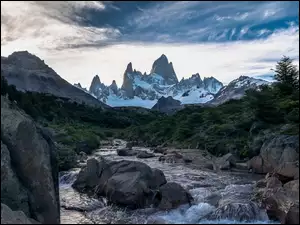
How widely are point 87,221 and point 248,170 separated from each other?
16200 millimetres

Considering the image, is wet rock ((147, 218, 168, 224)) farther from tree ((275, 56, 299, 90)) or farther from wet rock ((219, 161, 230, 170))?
tree ((275, 56, 299, 90))

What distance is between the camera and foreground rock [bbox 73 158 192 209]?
17.7 metres

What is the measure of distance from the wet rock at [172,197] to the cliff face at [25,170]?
6.15 metres

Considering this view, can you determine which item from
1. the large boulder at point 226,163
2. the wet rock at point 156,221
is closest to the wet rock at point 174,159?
the large boulder at point 226,163

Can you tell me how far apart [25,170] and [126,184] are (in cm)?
697

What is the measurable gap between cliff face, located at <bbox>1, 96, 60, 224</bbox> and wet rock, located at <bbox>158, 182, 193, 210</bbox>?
615 cm

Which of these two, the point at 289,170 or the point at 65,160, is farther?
the point at 65,160

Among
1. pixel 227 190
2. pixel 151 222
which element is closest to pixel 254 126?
pixel 227 190

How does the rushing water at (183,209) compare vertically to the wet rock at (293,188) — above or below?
below

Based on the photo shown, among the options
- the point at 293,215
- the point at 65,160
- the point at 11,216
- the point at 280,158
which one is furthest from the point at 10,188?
the point at 65,160

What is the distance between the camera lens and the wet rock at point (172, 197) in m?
17.4

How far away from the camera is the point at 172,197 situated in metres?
17.8

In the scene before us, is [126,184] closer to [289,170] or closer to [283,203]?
[283,203]

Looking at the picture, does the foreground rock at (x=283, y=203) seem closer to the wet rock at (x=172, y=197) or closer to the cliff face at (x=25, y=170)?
the wet rock at (x=172, y=197)
